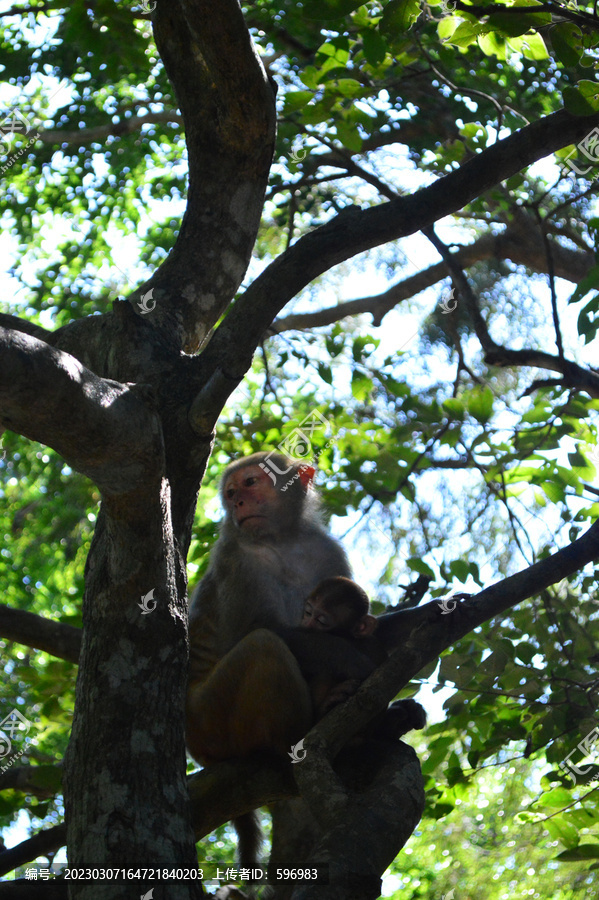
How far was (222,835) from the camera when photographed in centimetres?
747

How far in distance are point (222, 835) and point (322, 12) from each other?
6.99m

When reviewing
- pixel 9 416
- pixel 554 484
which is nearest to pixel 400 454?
pixel 554 484

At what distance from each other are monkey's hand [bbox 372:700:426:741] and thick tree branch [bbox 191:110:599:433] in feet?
5.21

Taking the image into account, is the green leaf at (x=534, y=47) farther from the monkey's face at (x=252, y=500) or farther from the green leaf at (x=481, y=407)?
the monkey's face at (x=252, y=500)

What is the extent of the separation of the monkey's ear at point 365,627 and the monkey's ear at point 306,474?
1287mm

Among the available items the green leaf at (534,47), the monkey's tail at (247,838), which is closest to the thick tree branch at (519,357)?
the green leaf at (534,47)

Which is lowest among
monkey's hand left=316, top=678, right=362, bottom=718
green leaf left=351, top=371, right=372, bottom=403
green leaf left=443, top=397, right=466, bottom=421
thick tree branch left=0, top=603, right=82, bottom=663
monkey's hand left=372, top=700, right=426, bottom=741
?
monkey's hand left=372, top=700, right=426, bottom=741

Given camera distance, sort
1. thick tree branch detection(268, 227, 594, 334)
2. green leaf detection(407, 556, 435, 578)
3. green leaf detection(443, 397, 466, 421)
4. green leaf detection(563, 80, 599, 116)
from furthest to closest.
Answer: thick tree branch detection(268, 227, 594, 334) < green leaf detection(443, 397, 466, 421) < green leaf detection(407, 556, 435, 578) < green leaf detection(563, 80, 599, 116)

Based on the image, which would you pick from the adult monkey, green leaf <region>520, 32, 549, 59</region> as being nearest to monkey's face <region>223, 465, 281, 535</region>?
the adult monkey

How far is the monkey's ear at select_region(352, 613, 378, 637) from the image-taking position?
3.60m

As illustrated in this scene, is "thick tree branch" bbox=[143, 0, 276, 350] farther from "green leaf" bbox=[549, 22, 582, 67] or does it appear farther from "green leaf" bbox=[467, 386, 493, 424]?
Result: "green leaf" bbox=[467, 386, 493, 424]

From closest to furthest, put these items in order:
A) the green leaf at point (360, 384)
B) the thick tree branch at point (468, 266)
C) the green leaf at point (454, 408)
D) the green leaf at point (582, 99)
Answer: the green leaf at point (582, 99) < the green leaf at point (454, 408) < the green leaf at point (360, 384) < the thick tree branch at point (468, 266)

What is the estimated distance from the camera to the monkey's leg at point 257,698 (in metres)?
3.20

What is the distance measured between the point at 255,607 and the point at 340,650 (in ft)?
1.89
